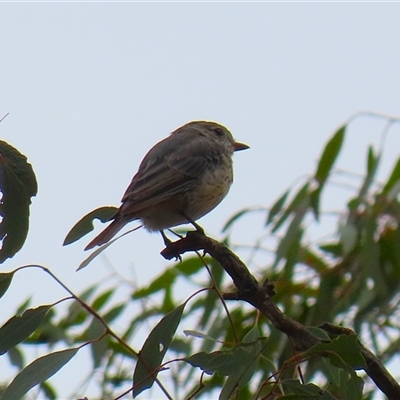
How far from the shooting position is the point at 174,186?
3250mm

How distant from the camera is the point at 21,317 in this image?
215 centimetres

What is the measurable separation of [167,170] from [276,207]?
3.15 feet

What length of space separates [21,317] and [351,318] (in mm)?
2149

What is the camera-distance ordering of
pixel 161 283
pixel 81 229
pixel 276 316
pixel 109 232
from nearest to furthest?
pixel 276 316, pixel 81 229, pixel 109 232, pixel 161 283

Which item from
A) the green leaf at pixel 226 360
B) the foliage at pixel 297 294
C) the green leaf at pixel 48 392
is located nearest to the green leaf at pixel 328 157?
the foliage at pixel 297 294

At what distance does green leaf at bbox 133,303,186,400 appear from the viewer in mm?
2094

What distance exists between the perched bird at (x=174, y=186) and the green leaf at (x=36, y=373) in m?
0.78

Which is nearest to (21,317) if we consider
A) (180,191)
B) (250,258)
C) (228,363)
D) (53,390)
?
(228,363)

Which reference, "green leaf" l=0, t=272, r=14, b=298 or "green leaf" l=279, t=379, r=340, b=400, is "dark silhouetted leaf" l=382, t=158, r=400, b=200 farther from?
"green leaf" l=0, t=272, r=14, b=298

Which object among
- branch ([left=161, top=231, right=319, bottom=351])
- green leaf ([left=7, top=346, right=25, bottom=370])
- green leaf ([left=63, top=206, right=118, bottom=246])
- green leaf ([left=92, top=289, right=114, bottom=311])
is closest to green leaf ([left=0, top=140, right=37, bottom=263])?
green leaf ([left=63, top=206, right=118, bottom=246])

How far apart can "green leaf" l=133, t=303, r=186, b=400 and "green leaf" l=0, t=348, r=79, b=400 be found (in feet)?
0.52

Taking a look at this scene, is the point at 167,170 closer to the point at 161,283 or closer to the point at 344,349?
the point at 161,283

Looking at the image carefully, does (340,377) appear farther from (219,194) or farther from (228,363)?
(219,194)

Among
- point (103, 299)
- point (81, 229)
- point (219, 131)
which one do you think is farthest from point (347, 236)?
point (81, 229)
